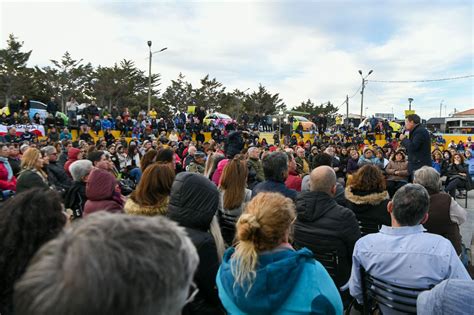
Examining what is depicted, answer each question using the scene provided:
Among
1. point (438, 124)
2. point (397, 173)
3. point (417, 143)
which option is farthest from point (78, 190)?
point (438, 124)

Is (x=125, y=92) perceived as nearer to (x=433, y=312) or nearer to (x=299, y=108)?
(x=299, y=108)

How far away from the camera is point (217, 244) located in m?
2.35

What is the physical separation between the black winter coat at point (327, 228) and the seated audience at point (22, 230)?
1.99 metres

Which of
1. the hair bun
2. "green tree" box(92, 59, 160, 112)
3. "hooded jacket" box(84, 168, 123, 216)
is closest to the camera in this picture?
the hair bun

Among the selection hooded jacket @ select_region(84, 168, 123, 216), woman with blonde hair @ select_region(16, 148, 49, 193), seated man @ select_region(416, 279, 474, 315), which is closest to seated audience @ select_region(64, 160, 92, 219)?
woman with blonde hair @ select_region(16, 148, 49, 193)

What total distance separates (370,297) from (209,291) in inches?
55.3

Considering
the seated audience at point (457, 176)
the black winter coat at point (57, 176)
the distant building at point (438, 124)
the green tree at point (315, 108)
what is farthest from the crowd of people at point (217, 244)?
the green tree at point (315, 108)

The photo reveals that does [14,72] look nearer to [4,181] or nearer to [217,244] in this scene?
[4,181]

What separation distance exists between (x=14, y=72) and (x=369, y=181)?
1833 inches

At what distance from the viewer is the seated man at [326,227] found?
3021mm

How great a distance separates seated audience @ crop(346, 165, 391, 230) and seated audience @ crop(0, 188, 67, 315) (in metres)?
3.14

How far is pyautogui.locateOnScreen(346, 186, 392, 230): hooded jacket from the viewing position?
3.91m

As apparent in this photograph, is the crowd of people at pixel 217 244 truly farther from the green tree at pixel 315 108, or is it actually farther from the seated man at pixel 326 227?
the green tree at pixel 315 108

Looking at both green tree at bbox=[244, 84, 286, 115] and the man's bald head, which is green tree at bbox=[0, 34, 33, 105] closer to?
green tree at bbox=[244, 84, 286, 115]
